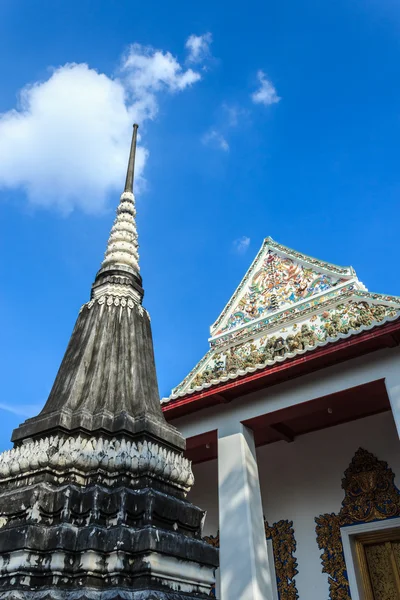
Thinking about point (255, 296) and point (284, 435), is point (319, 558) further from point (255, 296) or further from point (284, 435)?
point (255, 296)

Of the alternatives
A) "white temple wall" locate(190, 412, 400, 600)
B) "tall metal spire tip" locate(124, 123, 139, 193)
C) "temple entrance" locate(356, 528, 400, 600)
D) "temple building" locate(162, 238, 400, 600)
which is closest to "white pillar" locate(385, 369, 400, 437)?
"temple building" locate(162, 238, 400, 600)

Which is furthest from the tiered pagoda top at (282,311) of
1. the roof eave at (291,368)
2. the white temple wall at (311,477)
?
the white temple wall at (311,477)

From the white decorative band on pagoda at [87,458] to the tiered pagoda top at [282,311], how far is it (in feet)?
12.9

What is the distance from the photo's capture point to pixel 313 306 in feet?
24.9

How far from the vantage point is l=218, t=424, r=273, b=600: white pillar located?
465 centimetres

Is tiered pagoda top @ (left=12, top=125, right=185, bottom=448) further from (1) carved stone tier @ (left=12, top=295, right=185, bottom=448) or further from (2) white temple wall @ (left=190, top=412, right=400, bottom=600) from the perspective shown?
(2) white temple wall @ (left=190, top=412, right=400, bottom=600)

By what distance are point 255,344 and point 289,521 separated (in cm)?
261

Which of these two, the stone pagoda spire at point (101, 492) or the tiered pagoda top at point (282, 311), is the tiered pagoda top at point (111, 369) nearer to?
the stone pagoda spire at point (101, 492)

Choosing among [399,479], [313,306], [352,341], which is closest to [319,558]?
[399,479]

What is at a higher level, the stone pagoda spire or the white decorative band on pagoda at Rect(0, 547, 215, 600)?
the stone pagoda spire

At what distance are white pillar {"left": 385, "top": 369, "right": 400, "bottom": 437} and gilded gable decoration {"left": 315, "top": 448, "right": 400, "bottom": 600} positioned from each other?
1560 millimetres

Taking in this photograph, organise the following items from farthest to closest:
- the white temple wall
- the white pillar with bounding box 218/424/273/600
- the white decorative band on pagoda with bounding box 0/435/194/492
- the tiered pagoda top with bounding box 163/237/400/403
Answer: the tiered pagoda top with bounding box 163/237/400/403
the white temple wall
the white pillar with bounding box 218/424/273/600
the white decorative band on pagoda with bounding box 0/435/194/492

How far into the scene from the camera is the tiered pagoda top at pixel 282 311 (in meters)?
7.06

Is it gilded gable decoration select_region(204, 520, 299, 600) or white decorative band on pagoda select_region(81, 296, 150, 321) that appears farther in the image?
gilded gable decoration select_region(204, 520, 299, 600)
